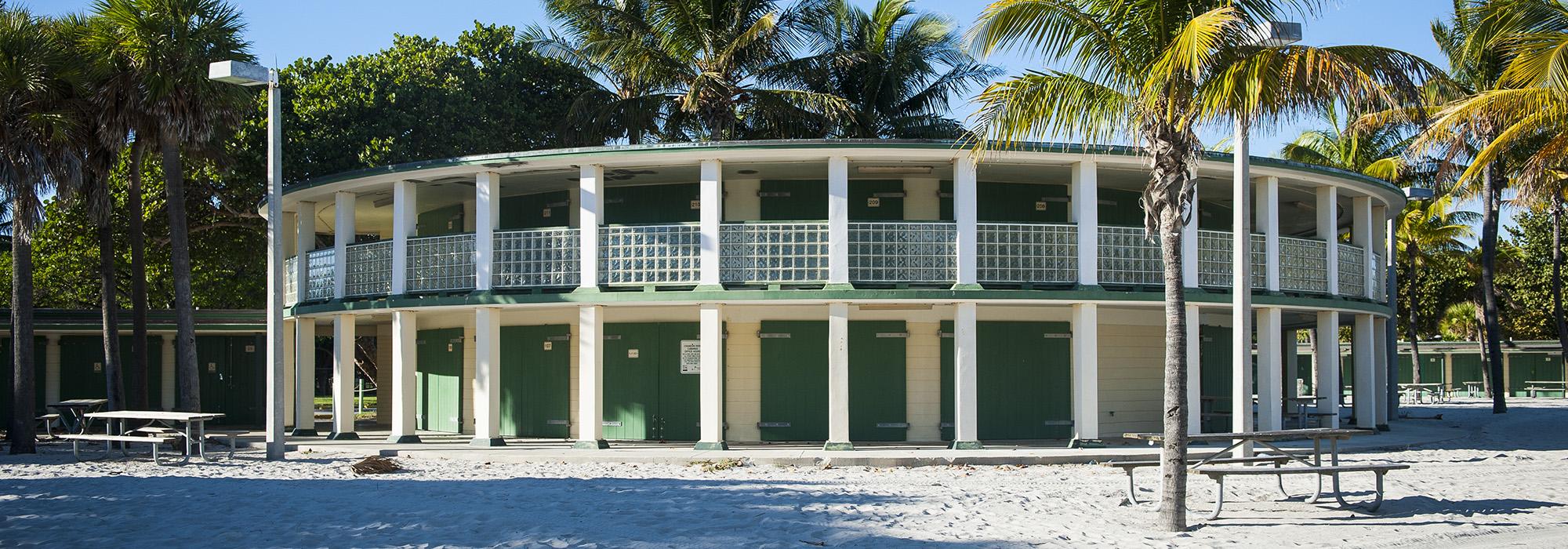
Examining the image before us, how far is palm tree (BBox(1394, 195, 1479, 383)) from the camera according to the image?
4244 cm

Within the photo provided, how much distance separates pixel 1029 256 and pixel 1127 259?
61.3 inches

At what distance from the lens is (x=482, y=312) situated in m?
20.4

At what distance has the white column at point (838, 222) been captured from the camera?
19.0m

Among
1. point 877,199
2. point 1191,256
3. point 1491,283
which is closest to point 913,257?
point 877,199

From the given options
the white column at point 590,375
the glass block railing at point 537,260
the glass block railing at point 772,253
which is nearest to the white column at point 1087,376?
the glass block railing at point 772,253

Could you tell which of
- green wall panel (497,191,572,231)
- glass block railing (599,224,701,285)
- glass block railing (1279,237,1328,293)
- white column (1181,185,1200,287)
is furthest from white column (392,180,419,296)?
glass block railing (1279,237,1328,293)

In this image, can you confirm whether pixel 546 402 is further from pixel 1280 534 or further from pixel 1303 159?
pixel 1303 159

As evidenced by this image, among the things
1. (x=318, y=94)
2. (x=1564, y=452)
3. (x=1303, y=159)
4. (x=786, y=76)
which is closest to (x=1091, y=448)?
(x=1564, y=452)

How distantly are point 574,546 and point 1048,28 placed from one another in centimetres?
596

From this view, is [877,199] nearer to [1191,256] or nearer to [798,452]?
[798,452]

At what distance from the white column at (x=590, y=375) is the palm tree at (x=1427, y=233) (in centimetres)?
2933

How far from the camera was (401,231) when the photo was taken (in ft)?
69.4

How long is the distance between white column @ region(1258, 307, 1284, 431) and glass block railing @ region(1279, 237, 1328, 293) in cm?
60

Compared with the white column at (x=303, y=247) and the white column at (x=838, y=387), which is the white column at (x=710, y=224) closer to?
the white column at (x=838, y=387)
